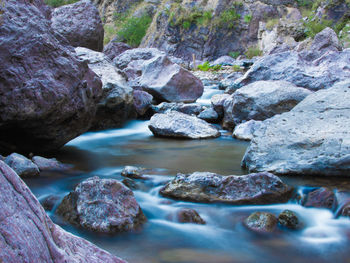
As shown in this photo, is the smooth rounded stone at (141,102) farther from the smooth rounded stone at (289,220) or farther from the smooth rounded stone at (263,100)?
the smooth rounded stone at (289,220)

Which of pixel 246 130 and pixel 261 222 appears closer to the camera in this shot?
pixel 261 222

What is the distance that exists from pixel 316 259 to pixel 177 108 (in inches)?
241

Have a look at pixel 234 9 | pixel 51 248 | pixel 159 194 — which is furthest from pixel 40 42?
pixel 234 9

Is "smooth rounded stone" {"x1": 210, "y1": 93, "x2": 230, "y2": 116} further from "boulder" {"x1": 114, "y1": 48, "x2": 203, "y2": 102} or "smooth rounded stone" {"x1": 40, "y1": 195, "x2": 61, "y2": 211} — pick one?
"smooth rounded stone" {"x1": 40, "y1": 195, "x2": 61, "y2": 211}

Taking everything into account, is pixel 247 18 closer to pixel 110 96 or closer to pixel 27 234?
pixel 110 96

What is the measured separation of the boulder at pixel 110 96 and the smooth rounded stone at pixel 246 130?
231 centimetres

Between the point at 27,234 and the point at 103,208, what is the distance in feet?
4.57

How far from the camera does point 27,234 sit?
128 centimetres

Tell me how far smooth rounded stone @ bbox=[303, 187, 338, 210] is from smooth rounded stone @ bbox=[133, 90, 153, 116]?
18.0ft

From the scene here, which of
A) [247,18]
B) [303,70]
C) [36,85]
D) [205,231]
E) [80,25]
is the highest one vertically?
[247,18]

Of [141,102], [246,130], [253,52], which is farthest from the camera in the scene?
[253,52]

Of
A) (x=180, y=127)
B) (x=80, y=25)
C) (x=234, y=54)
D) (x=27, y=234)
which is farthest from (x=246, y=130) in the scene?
(x=234, y=54)

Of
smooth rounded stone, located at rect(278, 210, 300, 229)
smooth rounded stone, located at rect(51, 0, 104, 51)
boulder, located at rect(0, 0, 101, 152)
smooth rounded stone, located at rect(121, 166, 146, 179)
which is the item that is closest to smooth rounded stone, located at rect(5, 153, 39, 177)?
boulder, located at rect(0, 0, 101, 152)

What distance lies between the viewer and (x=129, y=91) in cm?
732
